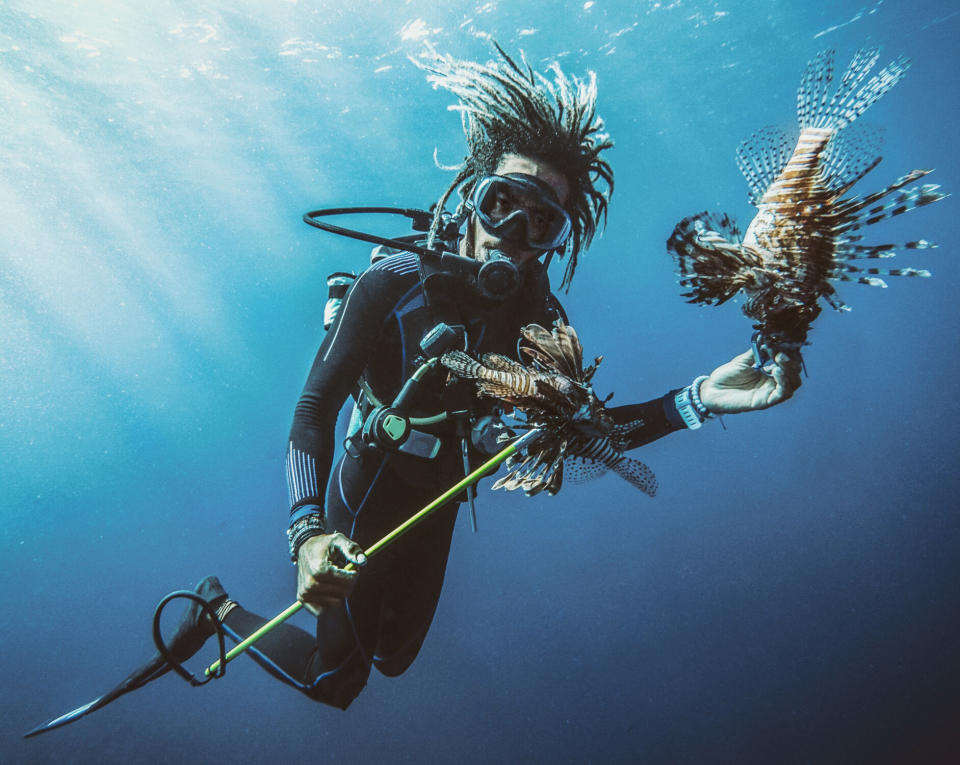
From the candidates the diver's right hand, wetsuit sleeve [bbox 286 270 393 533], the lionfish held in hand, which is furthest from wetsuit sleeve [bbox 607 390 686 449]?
the diver's right hand

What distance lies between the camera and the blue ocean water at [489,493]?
29.0ft

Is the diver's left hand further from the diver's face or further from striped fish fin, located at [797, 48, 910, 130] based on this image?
the diver's face

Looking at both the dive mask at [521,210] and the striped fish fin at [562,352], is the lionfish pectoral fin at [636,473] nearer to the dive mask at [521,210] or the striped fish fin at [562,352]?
the striped fish fin at [562,352]

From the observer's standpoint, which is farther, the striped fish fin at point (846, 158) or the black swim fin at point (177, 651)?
the black swim fin at point (177, 651)

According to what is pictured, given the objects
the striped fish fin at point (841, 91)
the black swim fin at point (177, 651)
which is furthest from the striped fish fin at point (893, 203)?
the black swim fin at point (177, 651)

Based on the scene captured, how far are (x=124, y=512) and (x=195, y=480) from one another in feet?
13.4

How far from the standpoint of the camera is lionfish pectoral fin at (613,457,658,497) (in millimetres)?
1988

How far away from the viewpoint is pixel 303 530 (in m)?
2.23

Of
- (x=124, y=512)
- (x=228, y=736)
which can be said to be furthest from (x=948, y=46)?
(x=124, y=512)

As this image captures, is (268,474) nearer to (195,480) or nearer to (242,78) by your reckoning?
(195,480)

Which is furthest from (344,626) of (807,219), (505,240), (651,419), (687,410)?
(807,219)

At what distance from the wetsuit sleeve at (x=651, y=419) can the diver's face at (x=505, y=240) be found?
3.54 ft

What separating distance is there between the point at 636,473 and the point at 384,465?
1.70 m

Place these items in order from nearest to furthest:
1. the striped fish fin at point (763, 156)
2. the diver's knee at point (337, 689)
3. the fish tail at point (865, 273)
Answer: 1. the fish tail at point (865, 273)
2. the striped fish fin at point (763, 156)
3. the diver's knee at point (337, 689)
